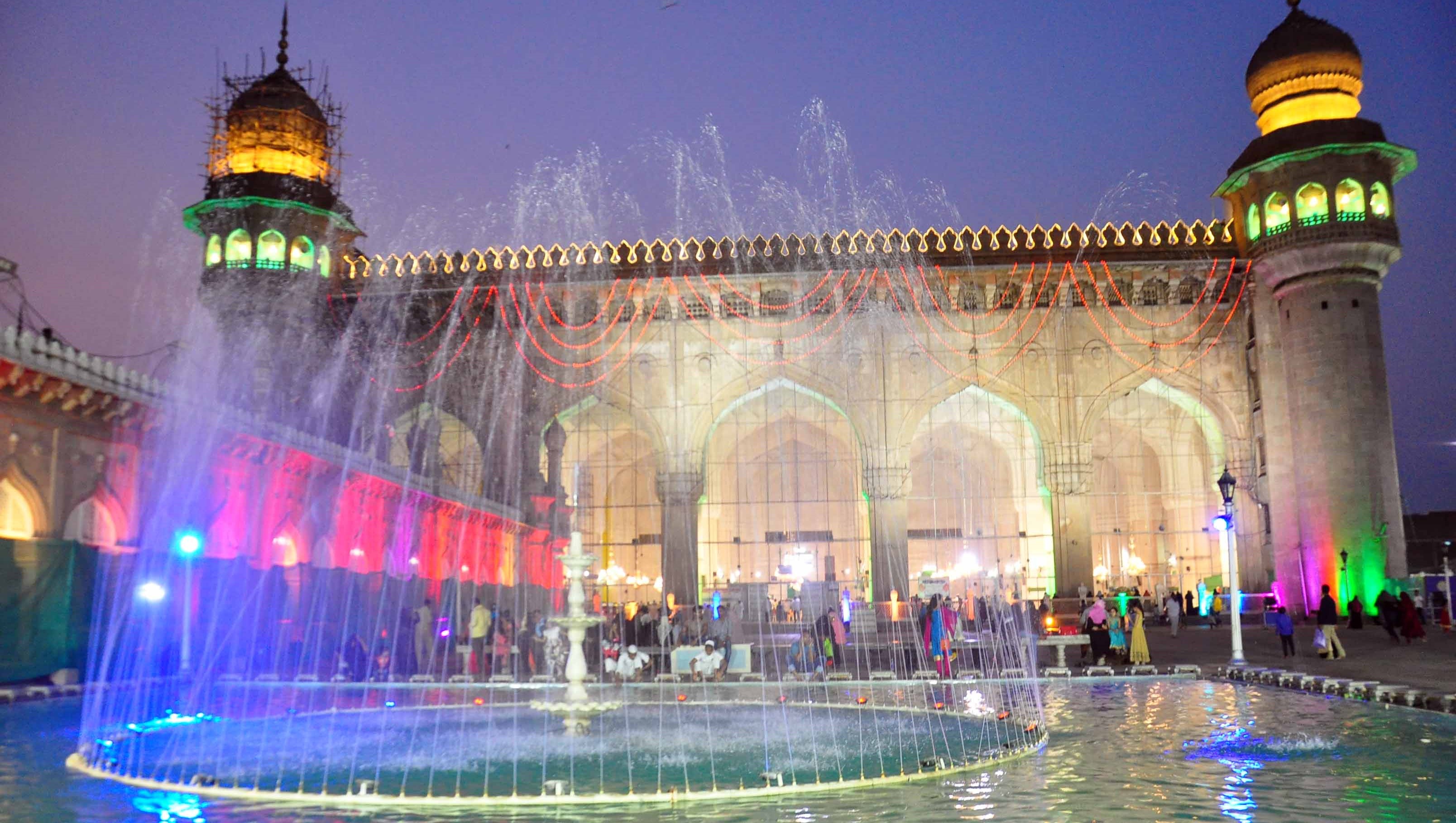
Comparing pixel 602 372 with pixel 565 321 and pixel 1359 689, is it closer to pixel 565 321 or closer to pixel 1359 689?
pixel 565 321

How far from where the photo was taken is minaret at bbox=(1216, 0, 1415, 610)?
75.3ft

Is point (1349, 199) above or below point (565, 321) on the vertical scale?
above

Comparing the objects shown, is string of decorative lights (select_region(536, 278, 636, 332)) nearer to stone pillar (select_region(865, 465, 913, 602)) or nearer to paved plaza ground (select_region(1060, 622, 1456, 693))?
stone pillar (select_region(865, 465, 913, 602))

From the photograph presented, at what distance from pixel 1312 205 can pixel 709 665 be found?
17.0 metres

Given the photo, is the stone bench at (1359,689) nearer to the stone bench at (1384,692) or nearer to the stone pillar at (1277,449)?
the stone bench at (1384,692)

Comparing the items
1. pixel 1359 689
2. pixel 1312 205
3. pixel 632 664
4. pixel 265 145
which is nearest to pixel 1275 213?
pixel 1312 205

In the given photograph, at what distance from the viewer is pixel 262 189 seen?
25.0 m

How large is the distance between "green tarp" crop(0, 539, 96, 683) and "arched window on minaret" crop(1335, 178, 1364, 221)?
22432mm

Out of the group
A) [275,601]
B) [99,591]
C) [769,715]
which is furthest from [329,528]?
[769,715]

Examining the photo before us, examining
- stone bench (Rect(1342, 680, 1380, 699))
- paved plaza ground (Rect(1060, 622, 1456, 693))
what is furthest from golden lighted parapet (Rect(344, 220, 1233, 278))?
stone bench (Rect(1342, 680, 1380, 699))

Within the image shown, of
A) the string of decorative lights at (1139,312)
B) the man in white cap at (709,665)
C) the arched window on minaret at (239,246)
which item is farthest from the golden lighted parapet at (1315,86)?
the arched window on minaret at (239,246)

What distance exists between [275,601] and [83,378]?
14.9ft

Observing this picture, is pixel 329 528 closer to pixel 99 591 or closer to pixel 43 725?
pixel 99 591

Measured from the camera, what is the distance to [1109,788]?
6473mm
